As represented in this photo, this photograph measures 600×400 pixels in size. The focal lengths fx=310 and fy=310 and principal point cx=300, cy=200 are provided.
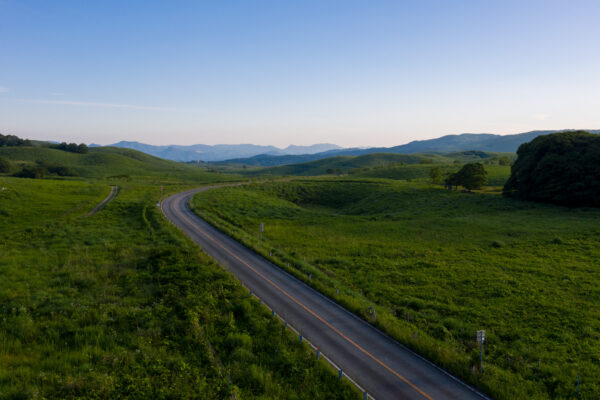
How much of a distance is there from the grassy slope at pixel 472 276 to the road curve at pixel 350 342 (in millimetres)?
909

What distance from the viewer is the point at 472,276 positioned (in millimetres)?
28219

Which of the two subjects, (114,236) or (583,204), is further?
(583,204)

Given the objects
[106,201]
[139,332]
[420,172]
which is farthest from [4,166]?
[420,172]

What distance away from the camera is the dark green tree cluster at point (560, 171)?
55250 millimetres

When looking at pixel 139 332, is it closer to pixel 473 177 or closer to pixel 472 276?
pixel 472 276

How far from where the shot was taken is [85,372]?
13211 millimetres

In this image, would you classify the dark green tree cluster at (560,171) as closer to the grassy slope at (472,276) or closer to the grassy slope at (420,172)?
the grassy slope at (472,276)

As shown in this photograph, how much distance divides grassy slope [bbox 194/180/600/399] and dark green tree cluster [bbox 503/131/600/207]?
13.9 feet

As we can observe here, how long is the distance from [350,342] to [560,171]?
6226 centimetres

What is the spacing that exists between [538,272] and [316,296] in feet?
70.3

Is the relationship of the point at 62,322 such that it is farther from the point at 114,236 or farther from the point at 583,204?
the point at 583,204

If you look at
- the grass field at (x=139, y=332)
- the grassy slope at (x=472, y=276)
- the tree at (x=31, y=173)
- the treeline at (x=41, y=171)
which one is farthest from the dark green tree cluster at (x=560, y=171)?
the treeline at (x=41, y=171)

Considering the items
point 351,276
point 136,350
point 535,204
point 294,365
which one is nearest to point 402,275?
point 351,276

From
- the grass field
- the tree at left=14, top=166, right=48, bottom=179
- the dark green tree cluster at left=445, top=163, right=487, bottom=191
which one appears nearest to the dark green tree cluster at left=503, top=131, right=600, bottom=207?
the dark green tree cluster at left=445, top=163, right=487, bottom=191
